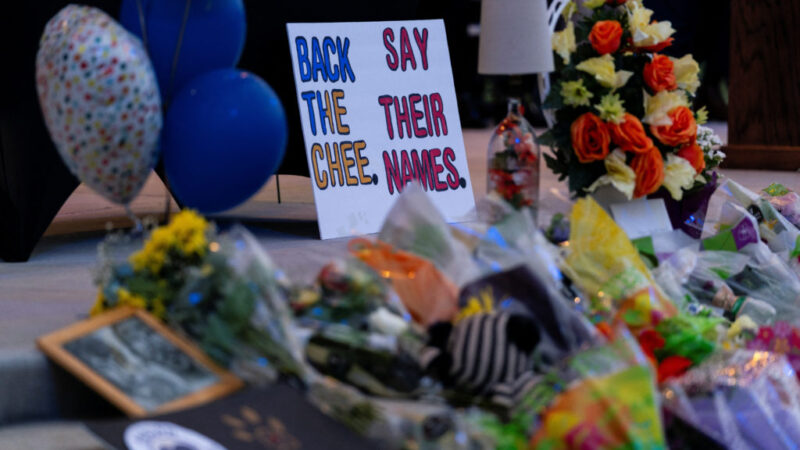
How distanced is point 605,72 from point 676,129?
0.22 metres

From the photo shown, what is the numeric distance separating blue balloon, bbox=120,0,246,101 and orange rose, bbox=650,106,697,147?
1059 mm

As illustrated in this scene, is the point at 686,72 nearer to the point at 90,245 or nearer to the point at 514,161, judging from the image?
the point at 514,161

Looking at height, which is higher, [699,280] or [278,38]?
[278,38]

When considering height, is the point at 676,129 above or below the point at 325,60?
below

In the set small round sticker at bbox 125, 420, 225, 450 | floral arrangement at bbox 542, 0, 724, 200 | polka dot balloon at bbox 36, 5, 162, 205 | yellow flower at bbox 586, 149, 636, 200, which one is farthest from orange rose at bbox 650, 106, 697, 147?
small round sticker at bbox 125, 420, 225, 450

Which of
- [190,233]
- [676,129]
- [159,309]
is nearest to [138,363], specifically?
[159,309]

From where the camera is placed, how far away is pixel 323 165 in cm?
272

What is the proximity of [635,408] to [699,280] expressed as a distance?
959 millimetres

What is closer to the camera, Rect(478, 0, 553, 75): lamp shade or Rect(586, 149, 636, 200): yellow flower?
Rect(586, 149, 636, 200): yellow flower

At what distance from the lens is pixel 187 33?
1916 millimetres

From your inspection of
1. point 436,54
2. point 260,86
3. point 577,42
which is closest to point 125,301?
point 260,86

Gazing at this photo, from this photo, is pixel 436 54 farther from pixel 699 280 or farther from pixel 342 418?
pixel 342 418

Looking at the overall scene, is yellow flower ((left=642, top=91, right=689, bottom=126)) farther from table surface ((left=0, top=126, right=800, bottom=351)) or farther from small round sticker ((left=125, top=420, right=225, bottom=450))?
small round sticker ((left=125, top=420, right=225, bottom=450))

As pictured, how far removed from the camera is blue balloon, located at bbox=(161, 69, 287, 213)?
68.9 inches
